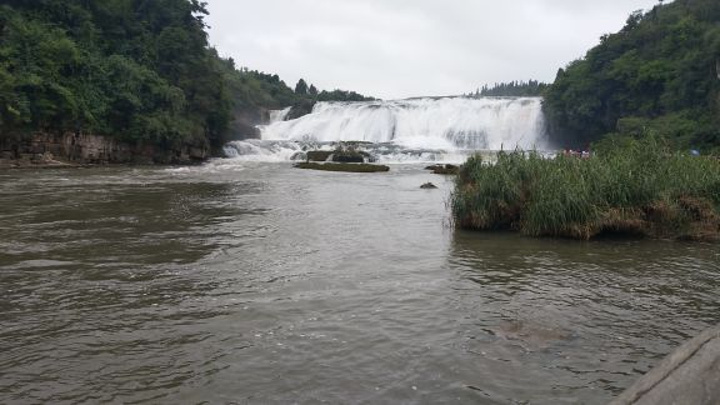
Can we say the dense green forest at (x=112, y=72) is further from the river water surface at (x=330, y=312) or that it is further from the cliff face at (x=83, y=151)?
the river water surface at (x=330, y=312)

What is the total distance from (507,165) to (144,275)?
834 centimetres

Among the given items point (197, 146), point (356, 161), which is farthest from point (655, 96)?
point (197, 146)

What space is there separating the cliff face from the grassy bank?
89.7ft

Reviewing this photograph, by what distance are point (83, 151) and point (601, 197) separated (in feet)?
105

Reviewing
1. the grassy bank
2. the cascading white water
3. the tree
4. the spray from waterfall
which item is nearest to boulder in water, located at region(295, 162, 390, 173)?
the spray from waterfall

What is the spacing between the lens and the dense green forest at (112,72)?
30484 mm

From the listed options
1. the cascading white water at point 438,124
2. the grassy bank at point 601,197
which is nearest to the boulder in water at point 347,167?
the grassy bank at point 601,197

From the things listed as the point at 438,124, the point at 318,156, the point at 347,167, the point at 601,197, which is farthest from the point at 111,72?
the point at 601,197

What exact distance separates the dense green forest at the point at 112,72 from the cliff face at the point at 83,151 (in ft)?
1.70

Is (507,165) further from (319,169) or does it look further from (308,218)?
(319,169)

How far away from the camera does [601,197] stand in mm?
10961

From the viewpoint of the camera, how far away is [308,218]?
13852 millimetres

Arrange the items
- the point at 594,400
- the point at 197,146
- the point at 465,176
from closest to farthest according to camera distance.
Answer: the point at 594,400
the point at 465,176
the point at 197,146

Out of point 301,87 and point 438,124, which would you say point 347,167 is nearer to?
point 438,124
